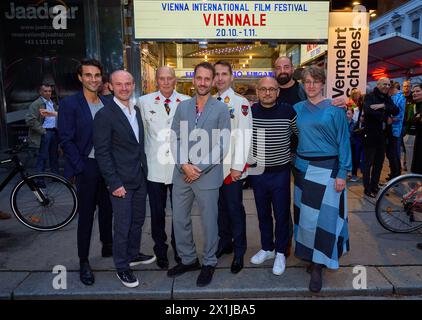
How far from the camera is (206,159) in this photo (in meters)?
3.05

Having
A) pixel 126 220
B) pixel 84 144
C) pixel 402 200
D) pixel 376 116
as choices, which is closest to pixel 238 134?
pixel 126 220

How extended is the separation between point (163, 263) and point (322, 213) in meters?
1.72

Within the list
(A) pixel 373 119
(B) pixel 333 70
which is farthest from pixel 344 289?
(B) pixel 333 70

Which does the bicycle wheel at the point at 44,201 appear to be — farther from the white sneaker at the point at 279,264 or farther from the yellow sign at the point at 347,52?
the yellow sign at the point at 347,52

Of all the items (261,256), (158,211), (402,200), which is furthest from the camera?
(402,200)

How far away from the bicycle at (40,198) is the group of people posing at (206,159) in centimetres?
169

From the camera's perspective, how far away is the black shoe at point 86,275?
3.20 meters

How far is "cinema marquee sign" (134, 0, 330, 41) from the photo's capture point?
22.9 ft

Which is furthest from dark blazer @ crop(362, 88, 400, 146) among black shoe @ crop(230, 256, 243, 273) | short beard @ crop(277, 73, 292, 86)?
black shoe @ crop(230, 256, 243, 273)

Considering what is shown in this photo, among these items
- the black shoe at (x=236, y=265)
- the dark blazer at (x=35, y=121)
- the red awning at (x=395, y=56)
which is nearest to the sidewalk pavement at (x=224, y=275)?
the black shoe at (x=236, y=265)

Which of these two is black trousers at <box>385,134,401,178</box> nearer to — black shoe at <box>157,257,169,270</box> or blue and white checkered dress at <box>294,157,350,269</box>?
blue and white checkered dress at <box>294,157,350,269</box>

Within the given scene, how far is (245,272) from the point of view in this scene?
3424 mm

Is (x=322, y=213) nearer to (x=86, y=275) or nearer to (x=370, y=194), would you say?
(x=86, y=275)

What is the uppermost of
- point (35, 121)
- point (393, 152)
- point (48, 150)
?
point (35, 121)
